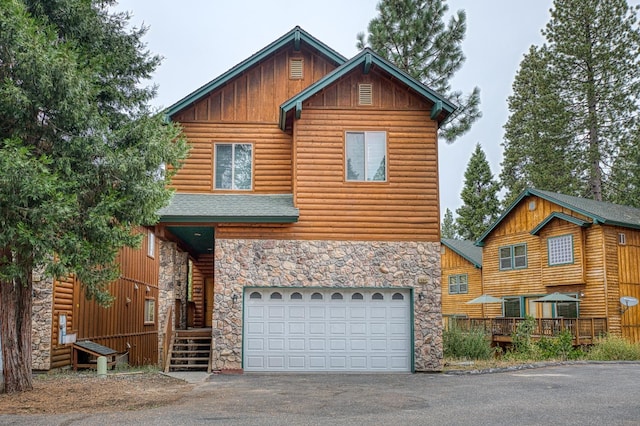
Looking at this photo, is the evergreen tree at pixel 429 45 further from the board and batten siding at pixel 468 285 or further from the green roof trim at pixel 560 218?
the board and batten siding at pixel 468 285

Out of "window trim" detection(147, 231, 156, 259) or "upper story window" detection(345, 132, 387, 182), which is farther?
"window trim" detection(147, 231, 156, 259)

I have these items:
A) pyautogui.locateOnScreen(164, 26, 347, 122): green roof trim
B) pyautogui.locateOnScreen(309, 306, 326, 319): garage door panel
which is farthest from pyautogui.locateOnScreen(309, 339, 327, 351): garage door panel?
pyautogui.locateOnScreen(164, 26, 347, 122): green roof trim

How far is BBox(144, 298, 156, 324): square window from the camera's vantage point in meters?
23.9

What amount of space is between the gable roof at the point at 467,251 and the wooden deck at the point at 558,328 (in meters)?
7.60

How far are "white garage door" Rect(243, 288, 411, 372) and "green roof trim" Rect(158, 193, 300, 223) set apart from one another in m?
1.79

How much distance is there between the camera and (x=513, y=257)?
85.3 ft

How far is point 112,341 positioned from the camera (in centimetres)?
1944

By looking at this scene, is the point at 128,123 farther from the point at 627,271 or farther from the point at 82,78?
the point at 627,271

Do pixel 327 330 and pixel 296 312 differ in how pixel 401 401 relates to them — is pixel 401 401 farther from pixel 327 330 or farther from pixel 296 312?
pixel 296 312

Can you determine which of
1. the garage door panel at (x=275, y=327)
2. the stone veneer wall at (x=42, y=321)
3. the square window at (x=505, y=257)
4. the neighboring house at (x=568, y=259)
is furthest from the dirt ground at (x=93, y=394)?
the square window at (x=505, y=257)

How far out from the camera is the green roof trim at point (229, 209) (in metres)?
14.0

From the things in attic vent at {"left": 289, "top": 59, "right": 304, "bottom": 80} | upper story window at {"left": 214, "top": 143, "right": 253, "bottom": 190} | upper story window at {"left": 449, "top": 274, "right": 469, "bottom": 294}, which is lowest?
upper story window at {"left": 449, "top": 274, "right": 469, "bottom": 294}

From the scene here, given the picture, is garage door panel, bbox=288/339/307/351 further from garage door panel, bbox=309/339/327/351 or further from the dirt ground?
the dirt ground

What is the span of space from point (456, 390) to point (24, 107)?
874 cm
